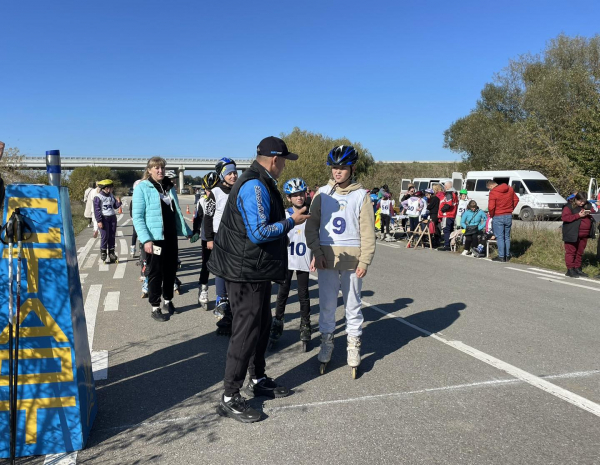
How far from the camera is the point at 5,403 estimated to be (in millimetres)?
3102

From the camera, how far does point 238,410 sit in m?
3.68

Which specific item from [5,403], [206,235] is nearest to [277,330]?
[206,235]

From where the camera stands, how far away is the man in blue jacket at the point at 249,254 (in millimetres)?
3637

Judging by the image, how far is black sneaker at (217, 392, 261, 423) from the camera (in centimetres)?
365

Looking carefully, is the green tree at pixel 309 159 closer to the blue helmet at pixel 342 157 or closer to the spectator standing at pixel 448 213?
the spectator standing at pixel 448 213

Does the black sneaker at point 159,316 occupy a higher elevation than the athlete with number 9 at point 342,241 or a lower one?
lower

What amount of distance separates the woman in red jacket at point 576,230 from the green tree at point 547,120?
12468mm

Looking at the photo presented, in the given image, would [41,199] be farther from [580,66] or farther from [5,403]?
[580,66]

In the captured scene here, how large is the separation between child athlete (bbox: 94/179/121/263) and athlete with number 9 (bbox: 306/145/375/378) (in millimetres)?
8216

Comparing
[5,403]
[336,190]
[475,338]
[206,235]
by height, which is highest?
[336,190]

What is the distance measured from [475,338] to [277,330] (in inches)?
91.8

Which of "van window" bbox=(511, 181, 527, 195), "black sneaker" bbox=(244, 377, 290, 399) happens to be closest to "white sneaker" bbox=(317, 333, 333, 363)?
"black sneaker" bbox=(244, 377, 290, 399)

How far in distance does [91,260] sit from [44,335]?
10062 mm

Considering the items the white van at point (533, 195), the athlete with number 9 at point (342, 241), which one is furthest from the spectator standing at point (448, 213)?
the athlete with number 9 at point (342, 241)
